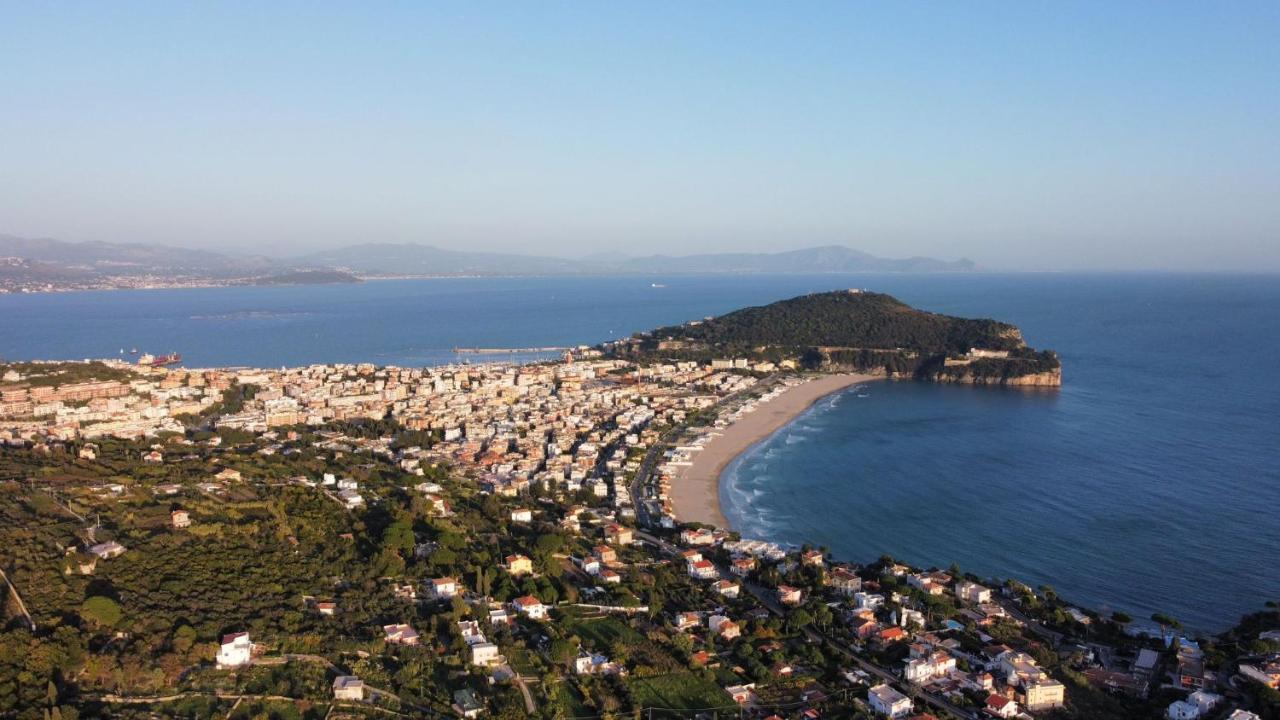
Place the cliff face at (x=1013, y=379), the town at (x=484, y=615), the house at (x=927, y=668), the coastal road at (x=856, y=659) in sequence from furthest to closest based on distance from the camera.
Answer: the cliff face at (x=1013, y=379) → the house at (x=927, y=668) → the coastal road at (x=856, y=659) → the town at (x=484, y=615)

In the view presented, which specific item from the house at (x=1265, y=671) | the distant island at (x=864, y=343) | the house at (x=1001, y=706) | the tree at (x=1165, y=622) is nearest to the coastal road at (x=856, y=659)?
the house at (x=1001, y=706)

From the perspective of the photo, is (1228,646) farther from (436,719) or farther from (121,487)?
(121,487)

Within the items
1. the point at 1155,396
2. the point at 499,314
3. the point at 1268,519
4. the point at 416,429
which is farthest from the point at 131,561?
the point at 499,314

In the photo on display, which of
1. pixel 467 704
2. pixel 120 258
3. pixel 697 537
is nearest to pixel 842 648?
pixel 697 537

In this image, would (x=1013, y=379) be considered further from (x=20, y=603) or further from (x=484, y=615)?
(x=20, y=603)

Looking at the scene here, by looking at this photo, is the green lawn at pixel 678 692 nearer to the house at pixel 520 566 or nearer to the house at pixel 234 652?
the house at pixel 520 566

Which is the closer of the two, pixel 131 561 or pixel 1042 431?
pixel 131 561

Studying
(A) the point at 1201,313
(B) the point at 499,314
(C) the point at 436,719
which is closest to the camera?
(C) the point at 436,719
